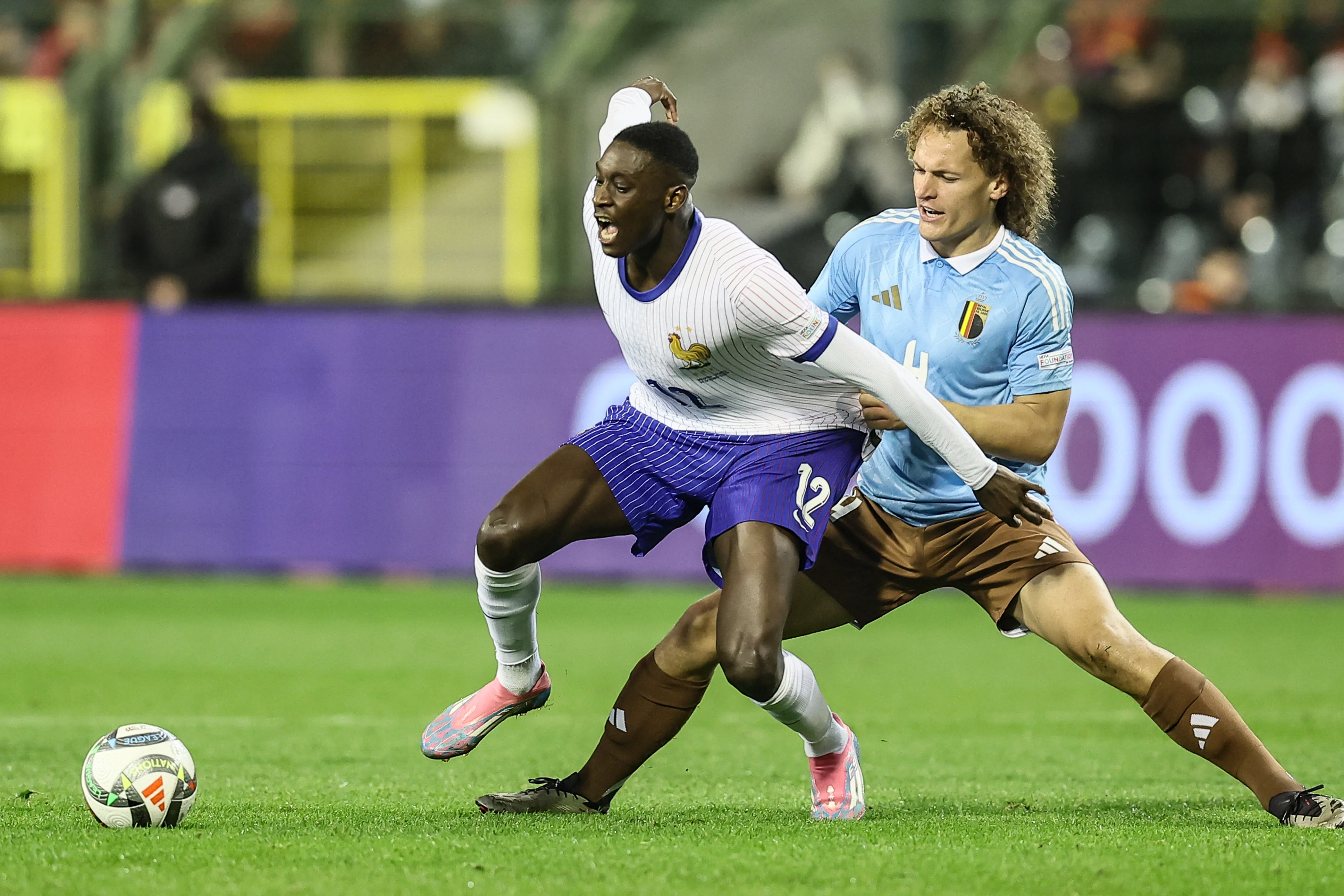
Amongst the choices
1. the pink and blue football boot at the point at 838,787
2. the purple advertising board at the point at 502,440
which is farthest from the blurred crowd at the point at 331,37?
the pink and blue football boot at the point at 838,787

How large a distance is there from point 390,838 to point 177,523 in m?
7.64

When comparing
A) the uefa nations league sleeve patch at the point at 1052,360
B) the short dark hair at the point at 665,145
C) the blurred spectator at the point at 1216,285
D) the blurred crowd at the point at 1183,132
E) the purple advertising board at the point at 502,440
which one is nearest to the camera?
the short dark hair at the point at 665,145

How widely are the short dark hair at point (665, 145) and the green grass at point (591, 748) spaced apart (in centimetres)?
178

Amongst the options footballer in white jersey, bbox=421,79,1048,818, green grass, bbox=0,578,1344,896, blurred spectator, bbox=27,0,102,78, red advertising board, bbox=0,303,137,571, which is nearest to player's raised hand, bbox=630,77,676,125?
footballer in white jersey, bbox=421,79,1048,818

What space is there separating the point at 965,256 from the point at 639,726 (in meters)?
1.65

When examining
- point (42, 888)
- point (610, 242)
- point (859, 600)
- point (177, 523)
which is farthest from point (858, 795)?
point (177, 523)

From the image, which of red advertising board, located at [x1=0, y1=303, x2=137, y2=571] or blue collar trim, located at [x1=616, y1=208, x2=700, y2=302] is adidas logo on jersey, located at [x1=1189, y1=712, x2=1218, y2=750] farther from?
red advertising board, located at [x1=0, y1=303, x2=137, y2=571]

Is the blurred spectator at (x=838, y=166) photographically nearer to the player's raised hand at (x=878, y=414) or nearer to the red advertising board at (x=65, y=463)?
the red advertising board at (x=65, y=463)

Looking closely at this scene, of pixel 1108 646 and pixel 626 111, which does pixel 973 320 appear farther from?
pixel 626 111

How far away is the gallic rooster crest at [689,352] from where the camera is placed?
5027 mm

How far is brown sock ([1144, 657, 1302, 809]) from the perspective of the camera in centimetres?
502

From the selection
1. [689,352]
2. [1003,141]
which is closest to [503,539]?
[689,352]

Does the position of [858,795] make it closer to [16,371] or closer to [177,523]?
[177,523]

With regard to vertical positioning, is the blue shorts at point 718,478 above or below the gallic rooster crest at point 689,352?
below
